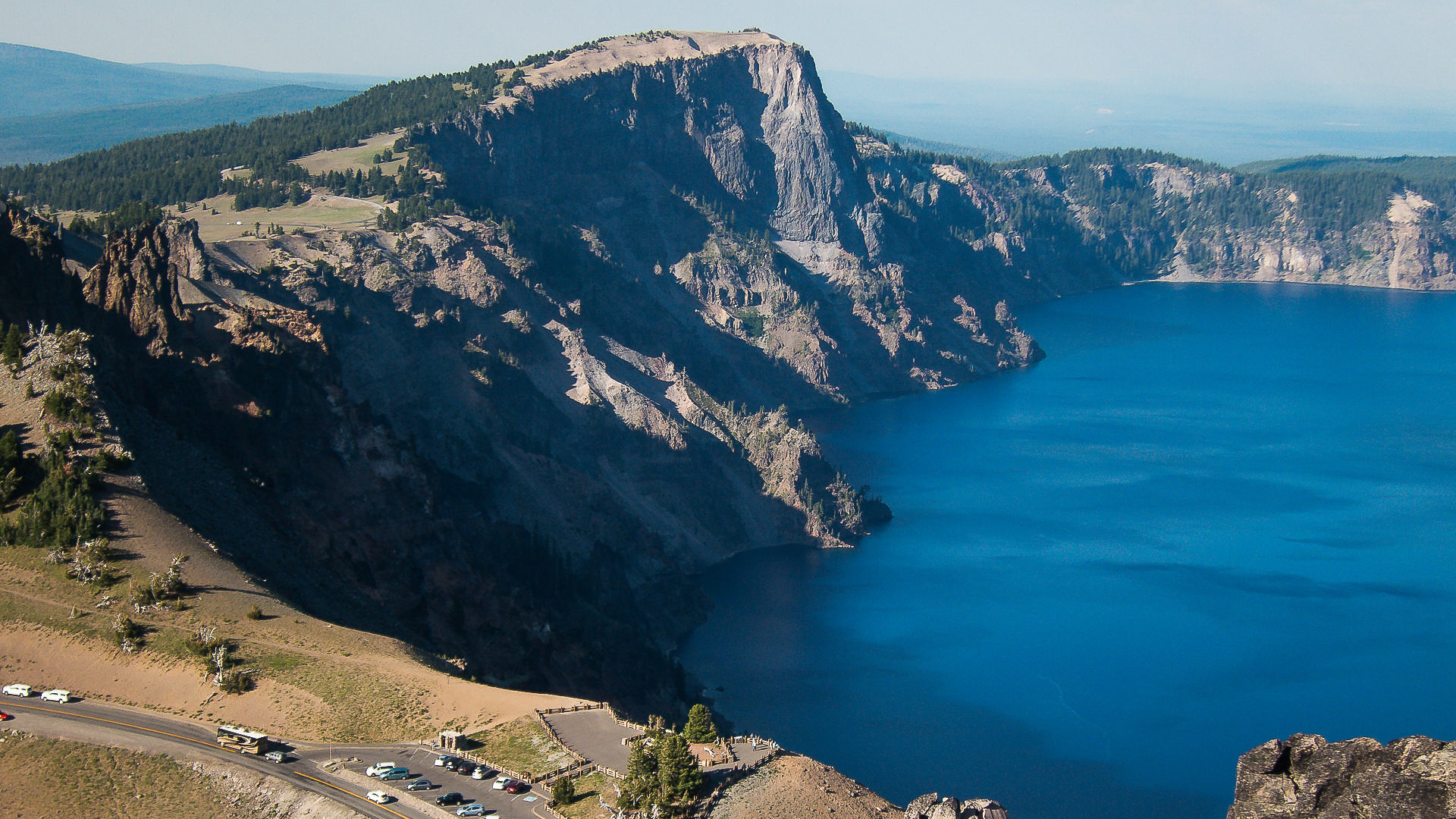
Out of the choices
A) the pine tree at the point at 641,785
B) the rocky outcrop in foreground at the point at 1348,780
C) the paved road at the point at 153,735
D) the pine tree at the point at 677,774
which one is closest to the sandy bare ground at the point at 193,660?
the paved road at the point at 153,735

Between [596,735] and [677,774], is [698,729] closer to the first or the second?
[596,735]

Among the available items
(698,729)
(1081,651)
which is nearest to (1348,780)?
(698,729)

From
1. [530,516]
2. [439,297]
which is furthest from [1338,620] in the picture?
[439,297]

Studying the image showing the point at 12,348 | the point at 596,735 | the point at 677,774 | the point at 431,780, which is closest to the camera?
the point at 677,774

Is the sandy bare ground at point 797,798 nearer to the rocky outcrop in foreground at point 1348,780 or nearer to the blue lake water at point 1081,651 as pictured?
the rocky outcrop in foreground at point 1348,780

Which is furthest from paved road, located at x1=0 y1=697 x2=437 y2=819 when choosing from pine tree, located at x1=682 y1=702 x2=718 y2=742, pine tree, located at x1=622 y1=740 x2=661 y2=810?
pine tree, located at x1=682 y1=702 x2=718 y2=742

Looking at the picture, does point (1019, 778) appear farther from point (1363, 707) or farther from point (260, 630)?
point (260, 630)
